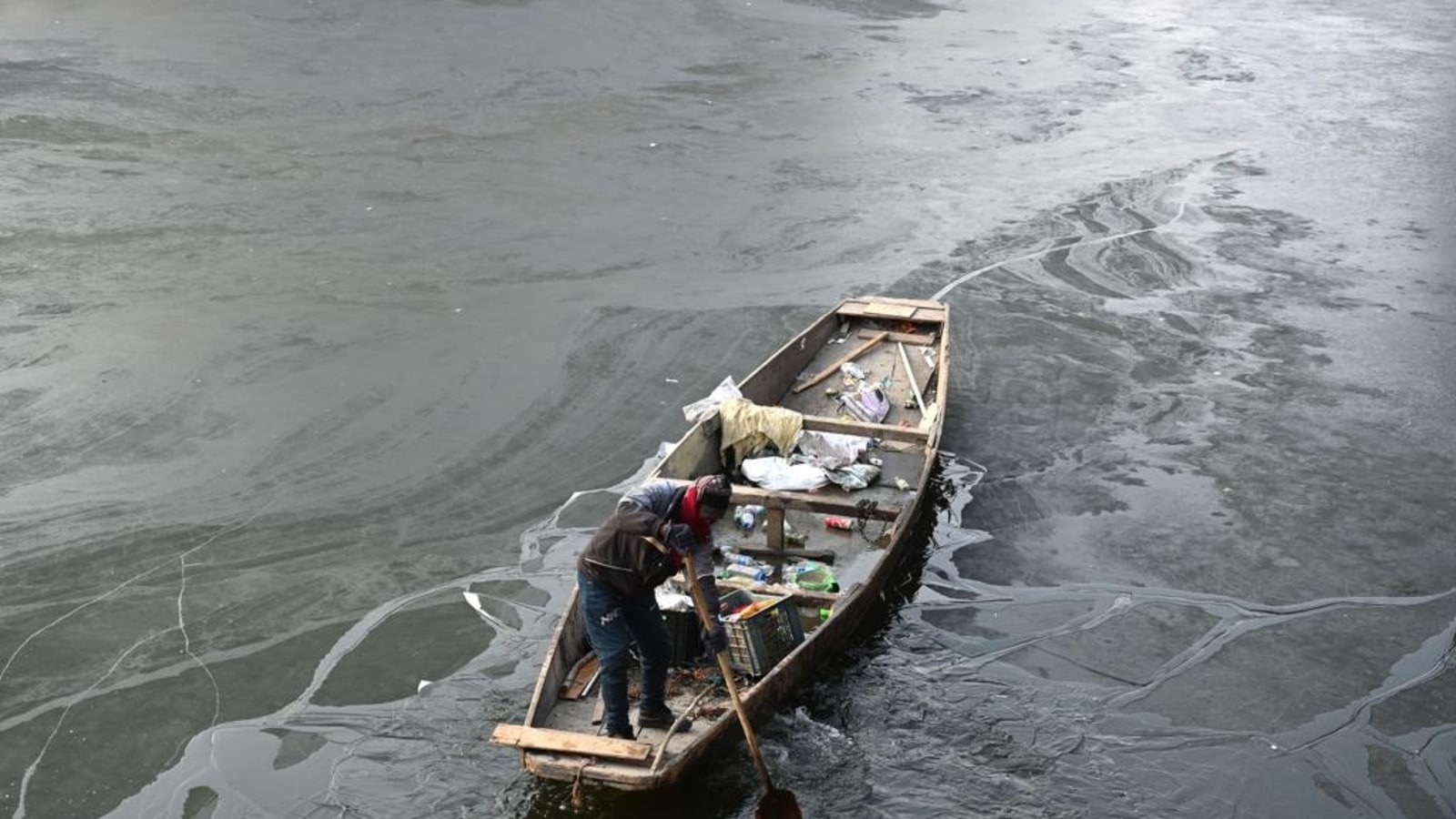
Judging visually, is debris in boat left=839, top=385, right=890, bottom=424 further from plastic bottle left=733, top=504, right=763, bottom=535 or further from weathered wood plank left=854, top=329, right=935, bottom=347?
plastic bottle left=733, top=504, right=763, bottom=535

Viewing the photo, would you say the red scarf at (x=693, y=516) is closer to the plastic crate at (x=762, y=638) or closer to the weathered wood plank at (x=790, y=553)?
the plastic crate at (x=762, y=638)

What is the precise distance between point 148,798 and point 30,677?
Answer: 181 centimetres

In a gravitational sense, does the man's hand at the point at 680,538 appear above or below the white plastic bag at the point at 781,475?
above

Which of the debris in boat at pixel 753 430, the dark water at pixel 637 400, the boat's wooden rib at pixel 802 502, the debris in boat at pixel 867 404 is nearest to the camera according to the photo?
the dark water at pixel 637 400

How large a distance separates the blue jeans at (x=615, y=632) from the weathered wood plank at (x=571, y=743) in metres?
0.36

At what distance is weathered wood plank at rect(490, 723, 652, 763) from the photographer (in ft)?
27.3

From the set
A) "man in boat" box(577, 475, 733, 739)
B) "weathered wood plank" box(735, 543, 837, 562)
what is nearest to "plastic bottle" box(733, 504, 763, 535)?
"weathered wood plank" box(735, 543, 837, 562)

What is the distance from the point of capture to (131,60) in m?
25.5

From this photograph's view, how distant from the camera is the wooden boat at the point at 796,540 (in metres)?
8.42

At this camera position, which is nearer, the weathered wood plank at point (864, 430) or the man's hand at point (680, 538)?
the man's hand at point (680, 538)

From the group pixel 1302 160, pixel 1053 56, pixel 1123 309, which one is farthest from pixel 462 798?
pixel 1053 56

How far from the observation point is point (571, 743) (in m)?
8.34

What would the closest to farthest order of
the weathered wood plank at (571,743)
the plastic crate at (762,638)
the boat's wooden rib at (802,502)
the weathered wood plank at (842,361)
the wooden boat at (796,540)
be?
the weathered wood plank at (571,743)
the wooden boat at (796,540)
the plastic crate at (762,638)
the boat's wooden rib at (802,502)
the weathered wood plank at (842,361)

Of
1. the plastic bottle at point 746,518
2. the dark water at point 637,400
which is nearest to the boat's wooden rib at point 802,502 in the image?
the plastic bottle at point 746,518
